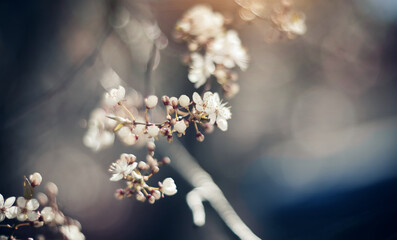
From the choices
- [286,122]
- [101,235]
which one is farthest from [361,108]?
[101,235]

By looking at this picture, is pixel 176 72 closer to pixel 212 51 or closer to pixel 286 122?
pixel 286 122

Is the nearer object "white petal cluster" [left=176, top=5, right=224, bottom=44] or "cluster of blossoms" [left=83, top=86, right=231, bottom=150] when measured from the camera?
"cluster of blossoms" [left=83, top=86, right=231, bottom=150]

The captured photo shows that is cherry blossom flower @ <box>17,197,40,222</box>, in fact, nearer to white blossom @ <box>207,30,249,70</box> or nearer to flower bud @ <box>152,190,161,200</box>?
flower bud @ <box>152,190,161,200</box>

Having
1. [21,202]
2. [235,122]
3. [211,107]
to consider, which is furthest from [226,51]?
[235,122]

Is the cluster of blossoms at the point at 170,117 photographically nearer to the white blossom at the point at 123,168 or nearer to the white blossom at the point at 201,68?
the white blossom at the point at 123,168

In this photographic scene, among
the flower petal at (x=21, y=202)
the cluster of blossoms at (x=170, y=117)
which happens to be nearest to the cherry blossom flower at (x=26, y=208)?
the flower petal at (x=21, y=202)

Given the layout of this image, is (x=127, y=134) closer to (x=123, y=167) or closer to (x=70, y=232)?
(x=123, y=167)

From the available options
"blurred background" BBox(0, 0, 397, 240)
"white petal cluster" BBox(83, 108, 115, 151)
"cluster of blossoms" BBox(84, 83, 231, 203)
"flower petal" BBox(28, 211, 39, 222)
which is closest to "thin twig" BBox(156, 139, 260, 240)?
"blurred background" BBox(0, 0, 397, 240)

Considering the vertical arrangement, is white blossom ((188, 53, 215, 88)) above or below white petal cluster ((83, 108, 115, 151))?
below
